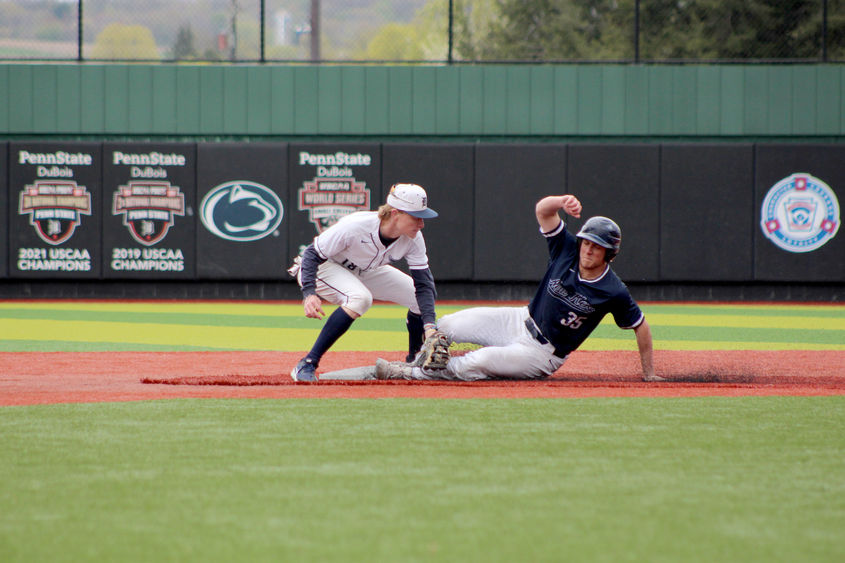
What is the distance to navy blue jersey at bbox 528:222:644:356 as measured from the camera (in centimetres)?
664

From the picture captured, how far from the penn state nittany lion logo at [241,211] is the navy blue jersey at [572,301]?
1082 centimetres

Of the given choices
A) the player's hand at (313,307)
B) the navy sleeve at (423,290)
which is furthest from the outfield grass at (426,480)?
the navy sleeve at (423,290)

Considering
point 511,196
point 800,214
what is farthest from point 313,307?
point 800,214

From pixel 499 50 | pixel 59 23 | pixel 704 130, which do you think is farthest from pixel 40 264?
pixel 704 130

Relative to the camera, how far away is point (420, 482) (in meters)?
3.96

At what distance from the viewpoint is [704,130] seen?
1747 centimetres

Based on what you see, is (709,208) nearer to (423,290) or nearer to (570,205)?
(423,290)

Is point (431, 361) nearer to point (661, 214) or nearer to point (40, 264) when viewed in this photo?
point (661, 214)

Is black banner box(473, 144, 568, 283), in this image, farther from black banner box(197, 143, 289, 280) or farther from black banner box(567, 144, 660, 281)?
black banner box(197, 143, 289, 280)

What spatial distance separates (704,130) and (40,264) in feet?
38.5

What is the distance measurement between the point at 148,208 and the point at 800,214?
11.1 meters

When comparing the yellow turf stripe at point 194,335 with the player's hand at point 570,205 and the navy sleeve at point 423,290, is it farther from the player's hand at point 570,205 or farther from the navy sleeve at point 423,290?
the player's hand at point 570,205

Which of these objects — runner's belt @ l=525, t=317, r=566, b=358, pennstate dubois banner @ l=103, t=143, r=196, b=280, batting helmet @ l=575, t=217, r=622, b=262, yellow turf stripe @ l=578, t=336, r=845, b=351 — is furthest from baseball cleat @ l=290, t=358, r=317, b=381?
pennstate dubois banner @ l=103, t=143, r=196, b=280

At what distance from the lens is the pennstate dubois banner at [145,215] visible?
17094mm
